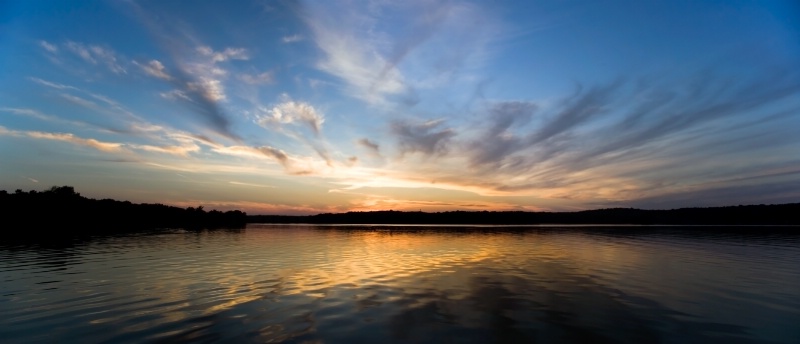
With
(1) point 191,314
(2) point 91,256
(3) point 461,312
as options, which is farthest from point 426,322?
(2) point 91,256

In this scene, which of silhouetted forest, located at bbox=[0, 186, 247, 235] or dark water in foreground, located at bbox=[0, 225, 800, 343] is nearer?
dark water in foreground, located at bbox=[0, 225, 800, 343]

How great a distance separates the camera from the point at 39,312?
16.4 metres

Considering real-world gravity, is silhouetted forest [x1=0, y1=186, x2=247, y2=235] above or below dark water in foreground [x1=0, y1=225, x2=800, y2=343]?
above

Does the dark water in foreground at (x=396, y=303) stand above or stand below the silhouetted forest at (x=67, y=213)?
below

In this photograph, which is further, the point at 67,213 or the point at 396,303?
the point at 67,213

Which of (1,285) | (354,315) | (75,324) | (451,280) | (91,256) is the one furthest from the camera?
(91,256)

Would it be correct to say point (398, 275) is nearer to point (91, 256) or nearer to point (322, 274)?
point (322, 274)

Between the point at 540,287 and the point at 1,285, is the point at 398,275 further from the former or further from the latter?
the point at 1,285

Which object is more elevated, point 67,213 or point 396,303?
point 67,213

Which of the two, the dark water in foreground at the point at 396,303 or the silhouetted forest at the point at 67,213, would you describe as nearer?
the dark water in foreground at the point at 396,303

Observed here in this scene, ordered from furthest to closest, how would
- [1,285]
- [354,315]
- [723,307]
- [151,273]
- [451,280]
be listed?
[151,273], [451,280], [1,285], [723,307], [354,315]

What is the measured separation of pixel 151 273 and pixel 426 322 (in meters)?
24.3

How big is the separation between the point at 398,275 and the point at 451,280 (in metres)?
4.58

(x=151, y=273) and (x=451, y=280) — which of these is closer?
(x=451, y=280)
